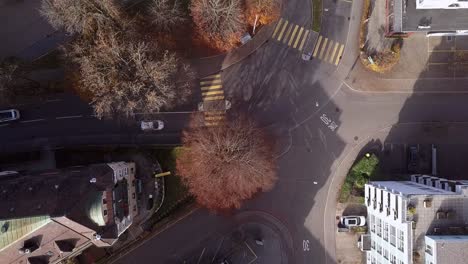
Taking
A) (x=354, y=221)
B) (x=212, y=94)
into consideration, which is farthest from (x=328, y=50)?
(x=354, y=221)

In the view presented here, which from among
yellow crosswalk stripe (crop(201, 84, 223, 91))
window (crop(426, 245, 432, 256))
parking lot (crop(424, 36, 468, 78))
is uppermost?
parking lot (crop(424, 36, 468, 78))

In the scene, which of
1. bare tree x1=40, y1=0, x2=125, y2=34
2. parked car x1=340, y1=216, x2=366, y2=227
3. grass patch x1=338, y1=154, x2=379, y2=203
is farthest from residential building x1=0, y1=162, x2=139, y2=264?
grass patch x1=338, y1=154, x2=379, y2=203

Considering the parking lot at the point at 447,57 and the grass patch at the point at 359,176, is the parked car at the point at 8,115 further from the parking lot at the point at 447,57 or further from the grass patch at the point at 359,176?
the parking lot at the point at 447,57

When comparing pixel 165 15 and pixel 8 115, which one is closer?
pixel 165 15

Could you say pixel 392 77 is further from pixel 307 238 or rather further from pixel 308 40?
pixel 307 238

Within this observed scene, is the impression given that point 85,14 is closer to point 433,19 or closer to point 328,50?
point 328,50

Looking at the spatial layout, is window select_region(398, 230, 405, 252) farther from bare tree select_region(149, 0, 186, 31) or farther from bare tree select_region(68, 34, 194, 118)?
bare tree select_region(149, 0, 186, 31)
